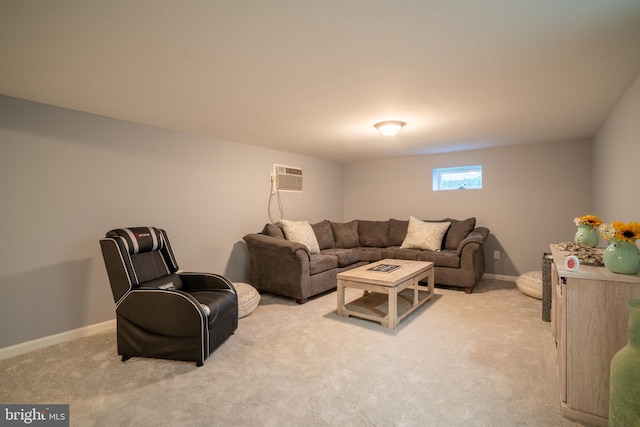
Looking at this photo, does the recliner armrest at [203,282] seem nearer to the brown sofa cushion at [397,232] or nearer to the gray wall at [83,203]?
the gray wall at [83,203]

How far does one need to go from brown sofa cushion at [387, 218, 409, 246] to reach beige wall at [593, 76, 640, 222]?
2412 mm

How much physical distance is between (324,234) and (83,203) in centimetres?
313

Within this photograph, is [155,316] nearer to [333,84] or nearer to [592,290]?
[333,84]

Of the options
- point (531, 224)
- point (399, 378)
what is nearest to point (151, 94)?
point (399, 378)

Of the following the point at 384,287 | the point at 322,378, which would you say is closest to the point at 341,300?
the point at 384,287

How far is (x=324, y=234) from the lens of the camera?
4957 mm

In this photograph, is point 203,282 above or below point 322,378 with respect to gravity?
above

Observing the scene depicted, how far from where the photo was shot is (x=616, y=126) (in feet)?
8.74

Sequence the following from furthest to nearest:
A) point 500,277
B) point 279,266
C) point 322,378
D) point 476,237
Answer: point 500,277
point 476,237
point 279,266
point 322,378

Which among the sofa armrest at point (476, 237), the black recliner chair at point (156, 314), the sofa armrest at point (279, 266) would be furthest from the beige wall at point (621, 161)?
the black recliner chair at point (156, 314)

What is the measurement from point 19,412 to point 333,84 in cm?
276

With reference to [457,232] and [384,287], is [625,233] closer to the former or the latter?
[384,287]

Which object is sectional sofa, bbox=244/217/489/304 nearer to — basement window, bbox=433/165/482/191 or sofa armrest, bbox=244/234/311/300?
sofa armrest, bbox=244/234/311/300

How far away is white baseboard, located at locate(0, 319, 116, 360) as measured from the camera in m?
2.39
